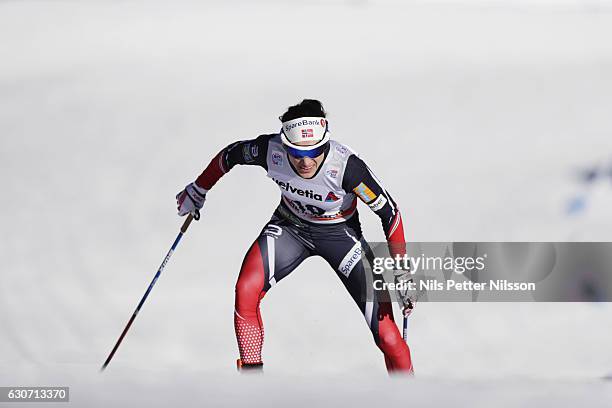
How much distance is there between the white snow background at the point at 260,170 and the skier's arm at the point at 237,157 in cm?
141

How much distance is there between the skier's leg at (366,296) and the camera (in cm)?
533

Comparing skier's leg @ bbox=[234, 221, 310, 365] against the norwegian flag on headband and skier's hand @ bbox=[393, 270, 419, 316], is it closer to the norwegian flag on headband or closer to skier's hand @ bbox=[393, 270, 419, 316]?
skier's hand @ bbox=[393, 270, 419, 316]

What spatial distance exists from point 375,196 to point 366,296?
0.53 m

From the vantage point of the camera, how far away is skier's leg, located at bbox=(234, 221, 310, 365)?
208 inches

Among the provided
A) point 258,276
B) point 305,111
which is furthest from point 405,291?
point 305,111

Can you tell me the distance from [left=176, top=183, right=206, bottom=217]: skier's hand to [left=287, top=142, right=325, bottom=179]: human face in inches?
30.1

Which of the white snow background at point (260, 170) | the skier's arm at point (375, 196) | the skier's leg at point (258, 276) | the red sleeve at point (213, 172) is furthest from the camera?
the white snow background at point (260, 170)

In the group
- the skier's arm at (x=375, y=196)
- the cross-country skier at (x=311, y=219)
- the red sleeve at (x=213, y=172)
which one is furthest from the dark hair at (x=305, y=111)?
the red sleeve at (x=213, y=172)

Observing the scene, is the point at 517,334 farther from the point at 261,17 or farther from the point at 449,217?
the point at 261,17

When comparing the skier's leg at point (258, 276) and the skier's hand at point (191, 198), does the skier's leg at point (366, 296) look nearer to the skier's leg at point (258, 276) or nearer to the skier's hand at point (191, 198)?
the skier's leg at point (258, 276)

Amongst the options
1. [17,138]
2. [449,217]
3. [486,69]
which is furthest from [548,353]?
[17,138]

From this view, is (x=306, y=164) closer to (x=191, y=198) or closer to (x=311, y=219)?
(x=311, y=219)

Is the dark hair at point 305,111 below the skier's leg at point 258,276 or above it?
above

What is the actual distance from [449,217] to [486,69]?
1457 millimetres
